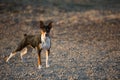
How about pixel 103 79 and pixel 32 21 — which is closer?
pixel 103 79

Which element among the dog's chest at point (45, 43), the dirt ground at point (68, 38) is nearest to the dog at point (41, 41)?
the dog's chest at point (45, 43)

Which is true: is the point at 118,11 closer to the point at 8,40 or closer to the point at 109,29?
the point at 109,29

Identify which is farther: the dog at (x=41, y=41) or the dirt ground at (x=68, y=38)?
the dirt ground at (x=68, y=38)

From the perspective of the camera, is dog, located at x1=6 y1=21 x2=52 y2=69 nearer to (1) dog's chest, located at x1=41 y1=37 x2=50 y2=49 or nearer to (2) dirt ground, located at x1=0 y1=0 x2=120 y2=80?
(1) dog's chest, located at x1=41 y1=37 x2=50 y2=49

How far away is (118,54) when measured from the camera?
536 inches

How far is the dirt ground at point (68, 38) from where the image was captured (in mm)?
11086

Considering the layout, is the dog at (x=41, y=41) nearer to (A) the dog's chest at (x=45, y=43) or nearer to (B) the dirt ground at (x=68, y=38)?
(A) the dog's chest at (x=45, y=43)

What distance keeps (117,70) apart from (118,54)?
8.24 feet

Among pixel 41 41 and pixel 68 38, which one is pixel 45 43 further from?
pixel 68 38

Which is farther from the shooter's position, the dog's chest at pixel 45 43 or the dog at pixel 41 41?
the dog's chest at pixel 45 43

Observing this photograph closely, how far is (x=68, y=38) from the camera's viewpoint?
17.7 m

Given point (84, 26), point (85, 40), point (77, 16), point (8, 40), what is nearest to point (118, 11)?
point (77, 16)

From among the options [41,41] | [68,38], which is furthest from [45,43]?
[68,38]

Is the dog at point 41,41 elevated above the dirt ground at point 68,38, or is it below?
above
